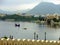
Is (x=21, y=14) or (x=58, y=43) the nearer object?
(x=58, y=43)

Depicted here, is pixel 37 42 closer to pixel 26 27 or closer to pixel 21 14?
pixel 21 14

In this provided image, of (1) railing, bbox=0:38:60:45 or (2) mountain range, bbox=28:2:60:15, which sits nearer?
(1) railing, bbox=0:38:60:45

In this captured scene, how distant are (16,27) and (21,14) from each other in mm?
5559

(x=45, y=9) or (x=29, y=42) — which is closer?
(x=29, y=42)

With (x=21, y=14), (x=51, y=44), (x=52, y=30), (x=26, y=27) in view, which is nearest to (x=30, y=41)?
(x=51, y=44)

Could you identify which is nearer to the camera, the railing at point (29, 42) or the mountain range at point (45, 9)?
the railing at point (29, 42)

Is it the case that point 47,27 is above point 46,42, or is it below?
below

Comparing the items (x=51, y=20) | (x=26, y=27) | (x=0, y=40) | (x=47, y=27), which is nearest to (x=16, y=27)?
(x=26, y=27)

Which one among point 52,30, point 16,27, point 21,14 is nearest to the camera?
point 21,14

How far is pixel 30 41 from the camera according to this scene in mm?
1543

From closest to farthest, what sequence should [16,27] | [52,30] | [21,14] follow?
[21,14] → [52,30] → [16,27]

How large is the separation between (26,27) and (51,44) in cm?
2372

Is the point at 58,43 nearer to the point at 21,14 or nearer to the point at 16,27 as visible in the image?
the point at 21,14

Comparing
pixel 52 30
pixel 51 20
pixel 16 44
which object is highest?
pixel 16 44
